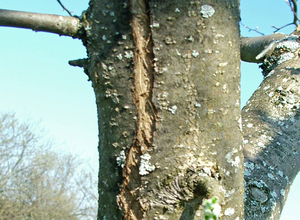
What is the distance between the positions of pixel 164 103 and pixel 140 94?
0.07 metres

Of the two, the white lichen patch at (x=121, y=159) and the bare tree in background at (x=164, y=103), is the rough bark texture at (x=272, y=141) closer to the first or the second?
the bare tree in background at (x=164, y=103)

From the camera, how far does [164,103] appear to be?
2.68 feet

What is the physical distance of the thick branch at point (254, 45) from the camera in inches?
75.5

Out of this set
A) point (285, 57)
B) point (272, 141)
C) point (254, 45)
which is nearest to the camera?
point (272, 141)

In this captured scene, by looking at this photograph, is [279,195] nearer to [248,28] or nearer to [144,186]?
[144,186]

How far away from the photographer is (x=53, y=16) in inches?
36.6

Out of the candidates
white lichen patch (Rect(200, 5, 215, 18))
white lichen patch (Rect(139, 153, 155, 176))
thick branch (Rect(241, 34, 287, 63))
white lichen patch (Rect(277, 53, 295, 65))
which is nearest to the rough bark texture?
white lichen patch (Rect(277, 53, 295, 65))

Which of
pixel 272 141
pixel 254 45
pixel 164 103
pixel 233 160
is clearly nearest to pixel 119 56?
pixel 164 103

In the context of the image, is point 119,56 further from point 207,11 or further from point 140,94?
point 207,11

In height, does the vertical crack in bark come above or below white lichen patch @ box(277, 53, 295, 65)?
below

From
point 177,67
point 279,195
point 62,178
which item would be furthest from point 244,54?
point 62,178

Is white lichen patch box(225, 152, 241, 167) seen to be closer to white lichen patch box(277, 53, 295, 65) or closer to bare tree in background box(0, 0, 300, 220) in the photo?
bare tree in background box(0, 0, 300, 220)

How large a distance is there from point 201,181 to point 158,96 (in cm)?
24

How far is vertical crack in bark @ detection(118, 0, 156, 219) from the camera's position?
0.83 meters
